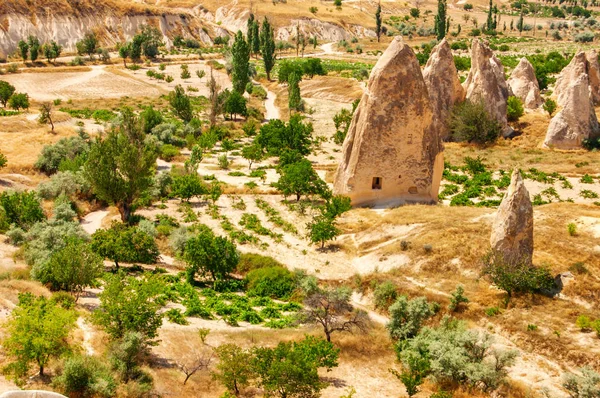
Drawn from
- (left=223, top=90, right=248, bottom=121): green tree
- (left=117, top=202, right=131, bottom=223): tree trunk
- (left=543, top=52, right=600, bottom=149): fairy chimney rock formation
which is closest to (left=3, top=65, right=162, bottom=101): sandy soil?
(left=223, top=90, right=248, bottom=121): green tree

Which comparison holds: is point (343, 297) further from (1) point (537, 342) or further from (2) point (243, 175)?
(2) point (243, 175)

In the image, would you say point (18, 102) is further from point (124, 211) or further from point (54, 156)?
point (124, 211)

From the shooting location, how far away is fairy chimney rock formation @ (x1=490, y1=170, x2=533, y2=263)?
23.5m

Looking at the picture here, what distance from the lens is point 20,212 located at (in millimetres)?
32250

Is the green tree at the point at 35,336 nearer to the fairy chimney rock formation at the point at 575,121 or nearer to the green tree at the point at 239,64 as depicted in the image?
the fairy chimney rock formation at the point at 575,121

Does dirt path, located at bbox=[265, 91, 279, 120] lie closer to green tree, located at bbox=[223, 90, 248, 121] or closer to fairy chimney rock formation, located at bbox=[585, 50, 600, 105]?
green tree, located at bbox=[223, 90, 248, 121]

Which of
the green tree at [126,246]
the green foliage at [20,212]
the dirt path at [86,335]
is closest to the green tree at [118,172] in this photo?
the green foliage at [20,212]

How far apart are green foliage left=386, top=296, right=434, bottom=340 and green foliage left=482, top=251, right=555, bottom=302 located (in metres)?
3.22

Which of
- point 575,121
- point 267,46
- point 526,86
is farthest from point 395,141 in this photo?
point 267,46

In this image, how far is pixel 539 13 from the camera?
7554 inches

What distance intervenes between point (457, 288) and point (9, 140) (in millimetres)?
41472

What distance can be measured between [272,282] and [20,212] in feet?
51.9

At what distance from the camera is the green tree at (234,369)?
17453 mm

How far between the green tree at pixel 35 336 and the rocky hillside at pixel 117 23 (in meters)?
98.6
